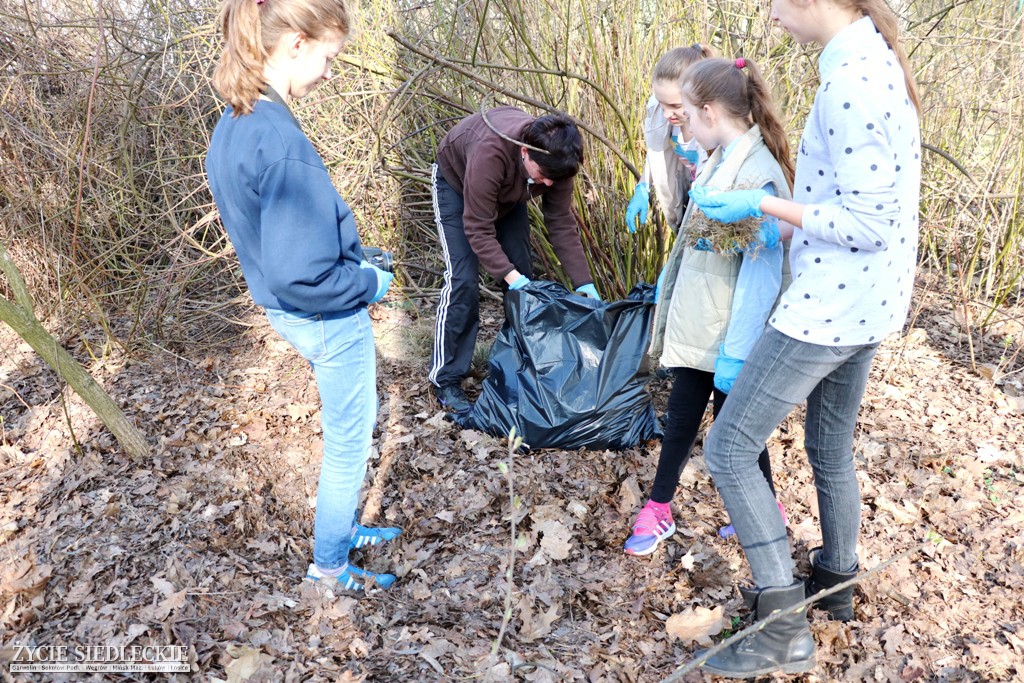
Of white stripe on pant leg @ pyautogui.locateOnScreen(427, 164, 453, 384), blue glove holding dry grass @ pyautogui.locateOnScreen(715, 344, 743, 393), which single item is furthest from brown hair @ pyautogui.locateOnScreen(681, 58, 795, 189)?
white stripe on pant leg @ pyautogui.locateOnScreen(427, 164, 453, 384)

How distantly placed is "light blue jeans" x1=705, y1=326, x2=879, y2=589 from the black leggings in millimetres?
270

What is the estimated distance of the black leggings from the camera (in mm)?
2373

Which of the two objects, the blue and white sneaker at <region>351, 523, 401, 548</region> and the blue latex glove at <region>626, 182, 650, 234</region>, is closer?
the blue and white sneaker at <region>351, 523, 401, 548</region>

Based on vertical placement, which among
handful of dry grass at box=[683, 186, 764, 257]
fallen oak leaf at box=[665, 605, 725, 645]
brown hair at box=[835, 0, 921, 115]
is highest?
brown hair at box=[835, 0, 921, 115]

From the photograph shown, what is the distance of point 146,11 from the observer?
445 cm

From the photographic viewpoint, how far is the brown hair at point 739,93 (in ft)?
6.66

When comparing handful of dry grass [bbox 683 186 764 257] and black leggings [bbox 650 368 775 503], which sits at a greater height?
handful of dry grass [bbox 683 186 764 257]

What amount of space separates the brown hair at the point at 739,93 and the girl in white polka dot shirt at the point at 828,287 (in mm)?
255

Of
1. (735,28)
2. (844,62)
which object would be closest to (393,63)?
(735,28)

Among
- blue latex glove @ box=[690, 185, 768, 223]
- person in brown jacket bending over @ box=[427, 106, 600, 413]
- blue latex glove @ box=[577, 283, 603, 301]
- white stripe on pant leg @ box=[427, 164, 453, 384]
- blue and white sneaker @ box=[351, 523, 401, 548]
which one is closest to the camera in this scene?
blue latex glove @ box=[690, 185, 768, 223]

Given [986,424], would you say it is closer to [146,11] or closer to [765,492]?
[765,492]

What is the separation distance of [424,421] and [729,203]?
211 centimetres

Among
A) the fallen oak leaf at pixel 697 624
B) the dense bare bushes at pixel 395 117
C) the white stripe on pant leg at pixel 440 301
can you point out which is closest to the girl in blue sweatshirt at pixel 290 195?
the fallen oak leaf at pixel 697 624

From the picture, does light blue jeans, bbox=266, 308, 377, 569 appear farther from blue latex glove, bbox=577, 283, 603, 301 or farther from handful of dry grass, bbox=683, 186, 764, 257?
blue latex glove, bbox=577, 283, 603, 301
